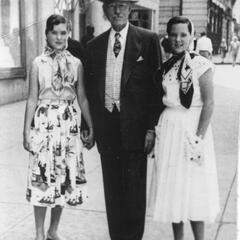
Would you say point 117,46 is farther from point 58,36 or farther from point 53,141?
point 53,141

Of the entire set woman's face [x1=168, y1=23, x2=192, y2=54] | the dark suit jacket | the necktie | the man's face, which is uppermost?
the man's face

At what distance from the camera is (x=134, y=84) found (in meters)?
3.39

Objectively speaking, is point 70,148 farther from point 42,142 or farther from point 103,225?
point 103,225

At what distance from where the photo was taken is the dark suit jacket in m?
3.38

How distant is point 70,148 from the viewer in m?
3.52

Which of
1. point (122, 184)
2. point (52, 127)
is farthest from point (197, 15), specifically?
point (52, 127)

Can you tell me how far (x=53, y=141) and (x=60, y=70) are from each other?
1.63 feet

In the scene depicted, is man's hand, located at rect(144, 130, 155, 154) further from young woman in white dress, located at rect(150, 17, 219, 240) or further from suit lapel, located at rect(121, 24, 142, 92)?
suit lapel, located at rect(121, 24, 142, 92)

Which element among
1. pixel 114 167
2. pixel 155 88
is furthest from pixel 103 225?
pixel 155 88

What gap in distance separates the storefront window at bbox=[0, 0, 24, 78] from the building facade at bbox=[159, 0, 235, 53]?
373 cm

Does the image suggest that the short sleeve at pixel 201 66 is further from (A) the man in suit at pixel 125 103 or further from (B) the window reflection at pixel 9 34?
(B) the window reflection at pixel 9 34

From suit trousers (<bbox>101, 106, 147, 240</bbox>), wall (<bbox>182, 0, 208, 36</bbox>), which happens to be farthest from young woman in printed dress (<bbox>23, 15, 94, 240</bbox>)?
wall (<bbox>182, 0, 208, 36</bbox>)

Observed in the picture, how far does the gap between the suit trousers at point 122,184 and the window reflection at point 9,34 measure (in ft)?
25.6

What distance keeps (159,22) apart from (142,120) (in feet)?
44.9
